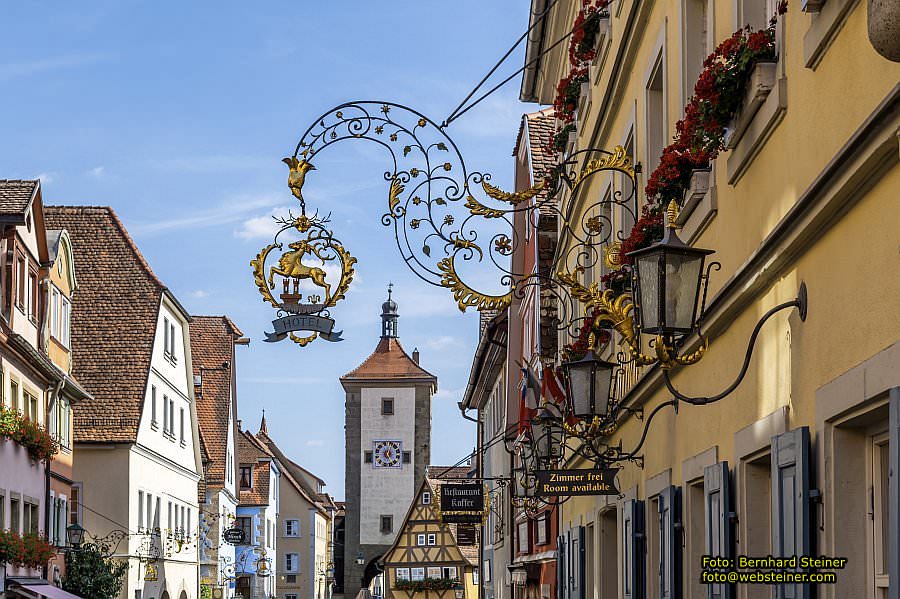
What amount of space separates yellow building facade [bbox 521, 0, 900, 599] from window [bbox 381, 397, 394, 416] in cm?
7340

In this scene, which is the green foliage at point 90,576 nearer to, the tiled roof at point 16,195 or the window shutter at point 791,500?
the tiled roof at point 16,195

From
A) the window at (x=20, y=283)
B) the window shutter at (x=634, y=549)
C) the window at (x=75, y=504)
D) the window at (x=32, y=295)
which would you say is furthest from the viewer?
the window at (x=75, y=504)

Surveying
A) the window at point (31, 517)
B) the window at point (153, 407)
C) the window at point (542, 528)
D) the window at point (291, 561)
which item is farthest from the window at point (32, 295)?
the window at point (291, 561)

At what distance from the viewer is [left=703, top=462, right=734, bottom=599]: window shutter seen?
20.3ft

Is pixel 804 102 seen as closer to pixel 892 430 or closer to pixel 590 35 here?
pixel 892 430

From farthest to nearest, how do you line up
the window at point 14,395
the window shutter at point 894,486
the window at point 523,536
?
the window at point 523,536 → the window at point 14,395 → the window shutter at point 894,486

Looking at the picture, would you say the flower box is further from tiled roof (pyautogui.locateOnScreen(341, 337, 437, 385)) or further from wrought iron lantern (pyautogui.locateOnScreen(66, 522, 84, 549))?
tiled roof (pyautogui.locateOnScreen(341, 337, 437, 385))

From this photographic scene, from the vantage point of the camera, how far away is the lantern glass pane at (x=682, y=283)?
17.5 ft

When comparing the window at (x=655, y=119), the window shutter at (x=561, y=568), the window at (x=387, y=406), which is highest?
the window at (x=387, y=406)

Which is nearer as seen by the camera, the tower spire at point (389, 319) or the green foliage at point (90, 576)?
the green foliage at point (90, 576)

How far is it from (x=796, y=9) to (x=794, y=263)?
36.6 inches

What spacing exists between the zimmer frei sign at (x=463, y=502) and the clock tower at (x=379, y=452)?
5316cm

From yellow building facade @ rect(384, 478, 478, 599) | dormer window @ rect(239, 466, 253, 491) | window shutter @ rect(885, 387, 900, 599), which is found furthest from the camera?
dormer window @ rect(239, 466, 253, 491)

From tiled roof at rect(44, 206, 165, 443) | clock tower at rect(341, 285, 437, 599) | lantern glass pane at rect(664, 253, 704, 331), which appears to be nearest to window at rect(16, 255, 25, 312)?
tiled roof at rect(44, 206, 165, 443)
